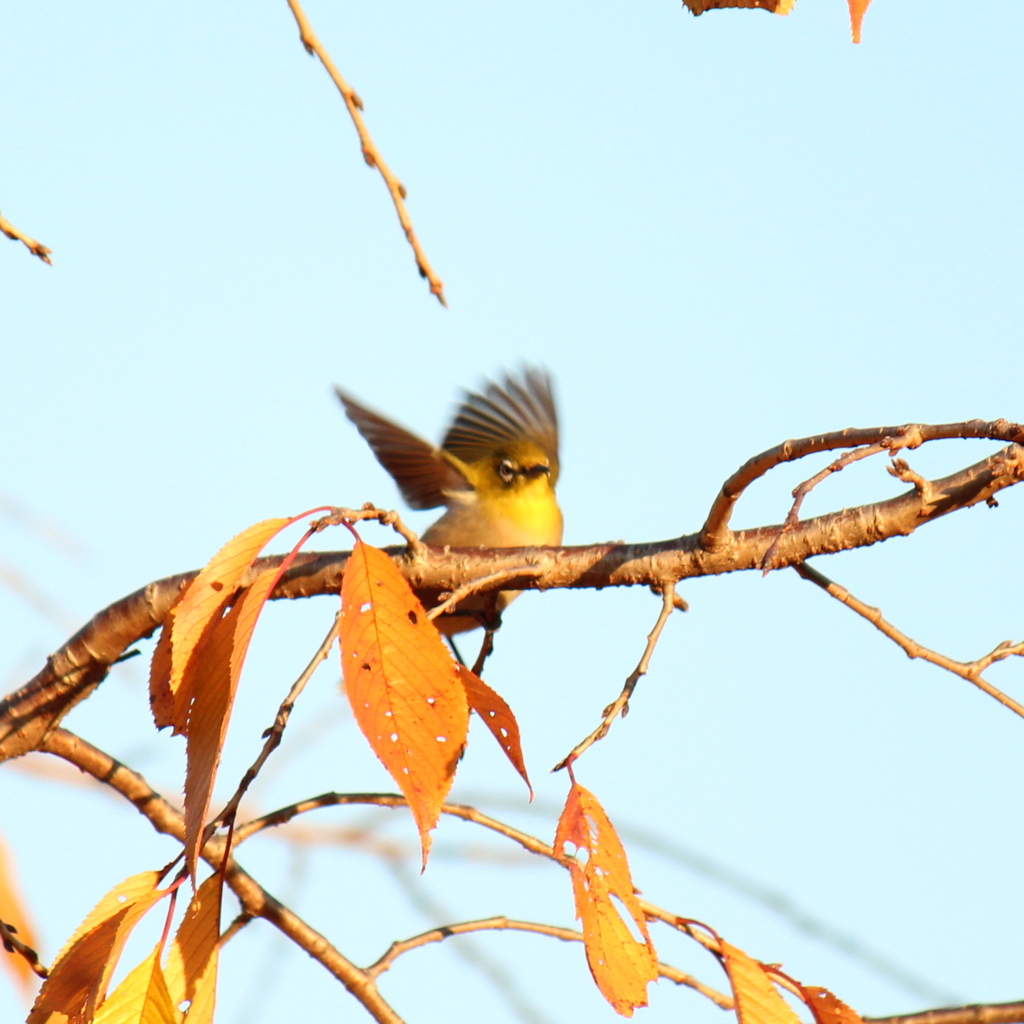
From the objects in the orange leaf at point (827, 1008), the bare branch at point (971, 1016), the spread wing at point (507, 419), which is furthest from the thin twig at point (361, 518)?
the spread wing at point (507, 419)

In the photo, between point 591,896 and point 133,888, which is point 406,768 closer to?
point 591,896

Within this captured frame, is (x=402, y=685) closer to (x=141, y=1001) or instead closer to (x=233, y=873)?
(x=141, y=1001)

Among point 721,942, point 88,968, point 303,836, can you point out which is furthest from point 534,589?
point 303,836

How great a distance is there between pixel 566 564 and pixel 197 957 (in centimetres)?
84

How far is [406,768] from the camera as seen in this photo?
131 cm

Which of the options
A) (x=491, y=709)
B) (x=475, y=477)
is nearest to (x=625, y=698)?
(x=491, y=709)

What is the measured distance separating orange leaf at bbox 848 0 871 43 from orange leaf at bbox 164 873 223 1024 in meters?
1.18

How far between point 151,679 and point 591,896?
28.3 inches

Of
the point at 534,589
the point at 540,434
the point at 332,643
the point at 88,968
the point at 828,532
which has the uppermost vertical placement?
the point at 540,434

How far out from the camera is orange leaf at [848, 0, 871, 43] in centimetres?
122

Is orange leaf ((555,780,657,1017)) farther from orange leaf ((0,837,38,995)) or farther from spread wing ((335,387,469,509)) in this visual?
spread wing ((335,387,469,509))

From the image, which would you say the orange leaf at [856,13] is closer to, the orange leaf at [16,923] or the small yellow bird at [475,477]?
the orange leaf at [16,923]

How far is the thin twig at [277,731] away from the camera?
1414 mm

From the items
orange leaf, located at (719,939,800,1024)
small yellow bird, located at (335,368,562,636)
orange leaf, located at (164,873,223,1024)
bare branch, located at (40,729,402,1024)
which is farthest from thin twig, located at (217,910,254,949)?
small yellow bird, located at (335,368,562,636)
